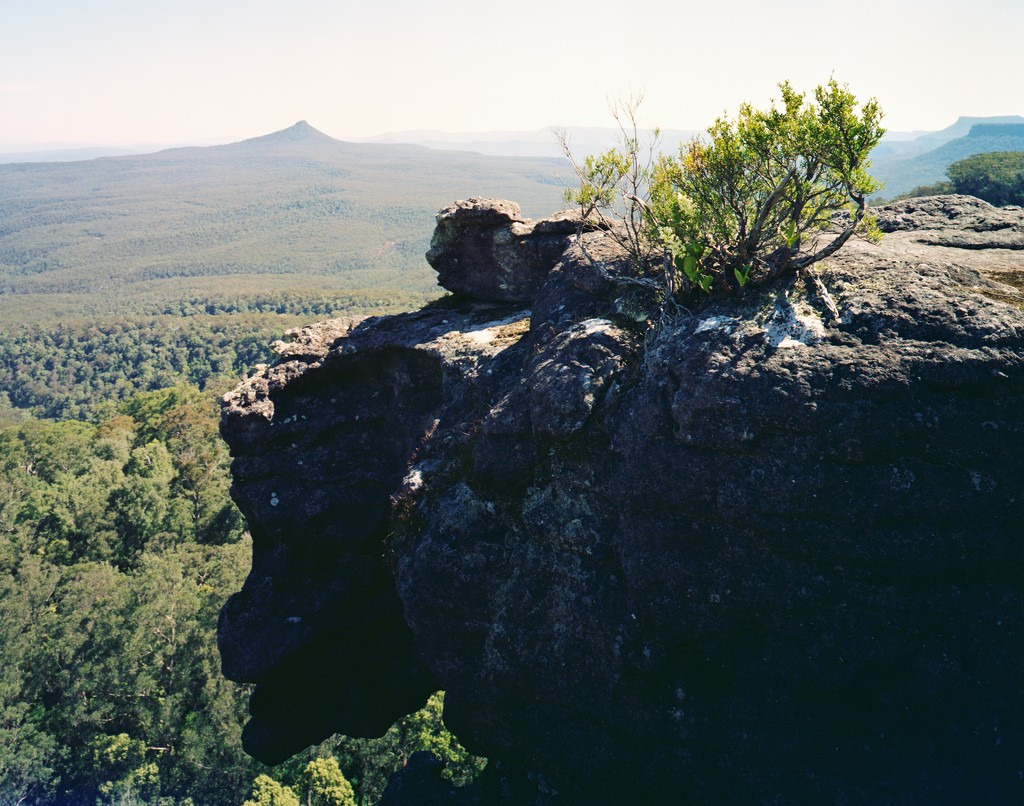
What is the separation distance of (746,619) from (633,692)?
80.9 inches

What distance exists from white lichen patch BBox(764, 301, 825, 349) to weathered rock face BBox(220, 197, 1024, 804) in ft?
0.16

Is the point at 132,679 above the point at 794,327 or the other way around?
the other way around

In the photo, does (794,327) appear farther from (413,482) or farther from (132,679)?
(132,679)

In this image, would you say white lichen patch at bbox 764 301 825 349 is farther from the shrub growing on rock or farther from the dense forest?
the dense forest

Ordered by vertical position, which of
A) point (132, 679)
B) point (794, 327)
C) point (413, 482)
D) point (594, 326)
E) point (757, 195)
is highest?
point (757, 195)

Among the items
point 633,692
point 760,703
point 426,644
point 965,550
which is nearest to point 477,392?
point 426,644

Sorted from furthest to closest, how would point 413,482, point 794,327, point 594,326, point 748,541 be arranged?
point 413,482 → point 594,326 → point 794,327 → point 748,541

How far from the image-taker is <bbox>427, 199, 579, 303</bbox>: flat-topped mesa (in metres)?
17.2

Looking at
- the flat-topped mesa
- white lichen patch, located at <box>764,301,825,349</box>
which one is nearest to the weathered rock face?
white lichen patch, located at <box>764,301,825,349</box>

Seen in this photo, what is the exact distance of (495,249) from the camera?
17672mm

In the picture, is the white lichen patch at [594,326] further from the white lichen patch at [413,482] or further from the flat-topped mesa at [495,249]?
the flat-topped mesa at [495,249]

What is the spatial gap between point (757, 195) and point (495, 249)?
7280 mm

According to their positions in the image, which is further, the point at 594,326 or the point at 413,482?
the point at 413,482

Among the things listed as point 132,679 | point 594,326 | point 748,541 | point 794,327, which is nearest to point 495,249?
point 594,326
